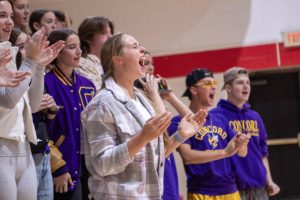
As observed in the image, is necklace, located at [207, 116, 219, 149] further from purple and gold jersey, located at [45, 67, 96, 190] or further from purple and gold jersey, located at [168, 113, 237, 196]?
purple and gold jersey, located at [45, 67, 96, 190]

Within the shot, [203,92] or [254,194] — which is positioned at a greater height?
[203,92]

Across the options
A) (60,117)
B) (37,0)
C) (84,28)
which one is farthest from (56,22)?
(37,0)

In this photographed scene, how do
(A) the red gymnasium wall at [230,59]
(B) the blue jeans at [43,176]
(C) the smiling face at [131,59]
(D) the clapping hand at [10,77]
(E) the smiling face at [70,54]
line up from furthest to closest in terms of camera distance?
(A) the red gymnasium wall at [230,59], (E) the smiling face at [70,54], (B) the blue jeans at [43,176], (C) the smiling face at [131,59], (D) the clapping hand at [10,77]

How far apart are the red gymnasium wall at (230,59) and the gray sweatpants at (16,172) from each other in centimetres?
414

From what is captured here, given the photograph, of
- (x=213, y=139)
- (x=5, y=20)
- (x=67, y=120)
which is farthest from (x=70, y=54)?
(x=213, y=139)

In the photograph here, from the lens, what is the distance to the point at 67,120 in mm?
3436

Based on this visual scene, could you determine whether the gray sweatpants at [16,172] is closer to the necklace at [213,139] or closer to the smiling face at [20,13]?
the smiling face at [20,13]

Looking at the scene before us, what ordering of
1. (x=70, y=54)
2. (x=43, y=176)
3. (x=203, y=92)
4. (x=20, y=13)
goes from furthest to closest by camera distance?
(x=203, y=92), (x=20, y=13), (x=70, y=54), (x=43, y=176)

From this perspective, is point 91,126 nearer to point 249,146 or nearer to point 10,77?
point 10,77

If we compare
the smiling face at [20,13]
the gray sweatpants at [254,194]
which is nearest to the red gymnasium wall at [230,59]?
the gray sweatpants at [254,194]

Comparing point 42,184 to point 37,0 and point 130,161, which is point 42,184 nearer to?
point 130,161

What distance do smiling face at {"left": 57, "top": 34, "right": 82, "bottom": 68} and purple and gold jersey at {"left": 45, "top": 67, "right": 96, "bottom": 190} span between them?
0.10 meters

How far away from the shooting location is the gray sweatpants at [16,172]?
8.89 feet

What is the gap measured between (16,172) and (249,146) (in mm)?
2739
